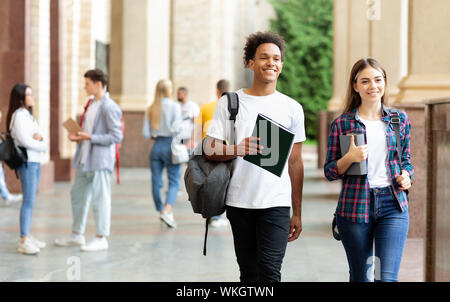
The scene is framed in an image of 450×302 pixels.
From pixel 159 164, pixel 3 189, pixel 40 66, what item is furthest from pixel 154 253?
pixel 40 66

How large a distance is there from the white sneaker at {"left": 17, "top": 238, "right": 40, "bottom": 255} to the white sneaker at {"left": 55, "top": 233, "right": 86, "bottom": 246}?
1.66 feet

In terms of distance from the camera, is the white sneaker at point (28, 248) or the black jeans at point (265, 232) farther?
the white sneaker at point (28, 248)

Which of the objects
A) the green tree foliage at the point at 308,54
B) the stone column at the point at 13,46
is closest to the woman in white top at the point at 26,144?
the stone column at the point at 13,46

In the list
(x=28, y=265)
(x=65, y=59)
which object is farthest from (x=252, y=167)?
(x=65, y=59)

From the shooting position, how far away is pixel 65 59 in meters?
18.9

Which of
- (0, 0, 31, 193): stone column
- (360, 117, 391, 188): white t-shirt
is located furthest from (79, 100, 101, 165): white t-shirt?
(0, 0, 31, 193): stone column

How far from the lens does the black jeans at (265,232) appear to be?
4.11m

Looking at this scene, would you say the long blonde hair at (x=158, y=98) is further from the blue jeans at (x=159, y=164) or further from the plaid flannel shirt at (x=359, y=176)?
the plaid flannel shirt at (x=359, y=176)

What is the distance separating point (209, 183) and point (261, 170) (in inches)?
11.7

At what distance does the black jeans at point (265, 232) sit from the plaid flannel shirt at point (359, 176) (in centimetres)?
35

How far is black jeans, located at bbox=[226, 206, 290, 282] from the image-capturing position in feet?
13.5

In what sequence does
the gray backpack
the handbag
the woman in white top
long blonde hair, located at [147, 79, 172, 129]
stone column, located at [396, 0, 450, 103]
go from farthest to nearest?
long blonde hair, located at [147, 79, 172, 129] → the handbag → stone column, located at [396, 0, 450, 103] → the woman in white top → the gray backpack

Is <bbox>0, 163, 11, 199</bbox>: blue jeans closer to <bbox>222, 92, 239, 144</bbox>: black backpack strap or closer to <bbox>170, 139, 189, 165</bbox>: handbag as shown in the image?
<bbox>170, 139, 189, 165</bbox>: handbag

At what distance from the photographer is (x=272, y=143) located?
3871 millimetres
